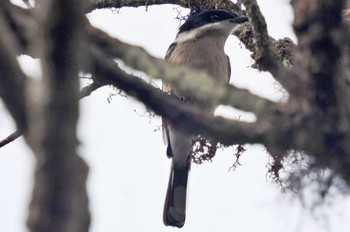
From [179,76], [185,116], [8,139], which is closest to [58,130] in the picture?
[185,116]

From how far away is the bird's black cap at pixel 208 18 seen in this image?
16.4 ft

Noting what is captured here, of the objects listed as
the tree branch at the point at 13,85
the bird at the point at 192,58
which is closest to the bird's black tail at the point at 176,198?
the bird at the point at 192,58

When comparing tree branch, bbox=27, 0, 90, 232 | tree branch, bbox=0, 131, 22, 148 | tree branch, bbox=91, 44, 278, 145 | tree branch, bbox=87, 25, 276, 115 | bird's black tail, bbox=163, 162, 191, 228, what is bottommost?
tree branch, bbox=27, 0, 90, 232

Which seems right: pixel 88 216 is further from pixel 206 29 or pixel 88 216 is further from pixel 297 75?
pixel 206 29

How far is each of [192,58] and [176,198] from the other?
3.29ft

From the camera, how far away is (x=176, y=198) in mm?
5387

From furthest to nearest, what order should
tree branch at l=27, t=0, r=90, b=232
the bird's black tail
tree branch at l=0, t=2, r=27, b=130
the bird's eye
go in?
the bird's black tail, the bird's eye, tree branch at l=0, t=2, r=27, b=130, tree branch at l=27, t=0, r=90, b=232

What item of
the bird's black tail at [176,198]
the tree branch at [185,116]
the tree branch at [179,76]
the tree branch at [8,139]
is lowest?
the tree branch at [185,116]

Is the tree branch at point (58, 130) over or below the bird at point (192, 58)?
below

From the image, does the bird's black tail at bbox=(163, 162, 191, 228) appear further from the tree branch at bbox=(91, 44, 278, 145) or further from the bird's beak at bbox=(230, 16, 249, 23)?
the tree branch at bbox=(91, 44, 278, 145)

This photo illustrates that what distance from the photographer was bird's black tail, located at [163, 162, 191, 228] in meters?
5.24

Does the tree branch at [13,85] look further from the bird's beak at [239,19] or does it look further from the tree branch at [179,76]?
the bird's beak at [239,19]

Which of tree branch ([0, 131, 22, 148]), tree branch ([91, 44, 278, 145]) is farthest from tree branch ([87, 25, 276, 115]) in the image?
tree branch ([0, 131, 22, 148])

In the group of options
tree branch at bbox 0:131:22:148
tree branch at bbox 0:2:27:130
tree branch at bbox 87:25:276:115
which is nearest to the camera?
tree branch at bbox 0:2:27:130
